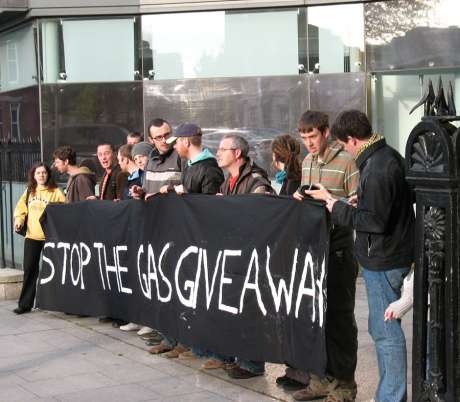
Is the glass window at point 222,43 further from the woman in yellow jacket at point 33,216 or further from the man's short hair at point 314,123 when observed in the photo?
the man's short hair at point 314,123

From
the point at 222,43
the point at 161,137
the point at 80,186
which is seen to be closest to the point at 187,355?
the point at 161,137

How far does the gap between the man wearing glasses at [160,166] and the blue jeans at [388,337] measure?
3.01 meters

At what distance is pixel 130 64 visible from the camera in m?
13.8

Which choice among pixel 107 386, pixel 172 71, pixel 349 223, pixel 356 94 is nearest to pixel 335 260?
pixel 349 223

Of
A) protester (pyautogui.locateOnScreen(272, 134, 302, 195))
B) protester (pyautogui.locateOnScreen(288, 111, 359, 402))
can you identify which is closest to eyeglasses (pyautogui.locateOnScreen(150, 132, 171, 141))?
protester (pyautogui.locateOnScreen(272, 134, 302, 195))

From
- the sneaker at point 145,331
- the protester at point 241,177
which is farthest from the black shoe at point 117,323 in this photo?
the protester at point 241,177

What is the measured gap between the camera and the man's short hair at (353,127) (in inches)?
221

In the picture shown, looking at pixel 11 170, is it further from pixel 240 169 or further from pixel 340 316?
pixel 340 316

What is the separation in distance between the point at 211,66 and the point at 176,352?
20.7 feet

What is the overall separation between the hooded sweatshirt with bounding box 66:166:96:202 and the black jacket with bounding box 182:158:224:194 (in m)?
2.65

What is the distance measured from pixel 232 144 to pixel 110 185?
9.61 ft

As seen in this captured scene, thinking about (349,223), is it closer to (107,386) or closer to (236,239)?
(236,239)

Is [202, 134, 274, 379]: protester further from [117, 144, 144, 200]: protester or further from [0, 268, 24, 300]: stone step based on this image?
[0, 268, 24, 300]: stone step

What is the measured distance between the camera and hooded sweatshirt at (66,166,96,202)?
10.1 meters
